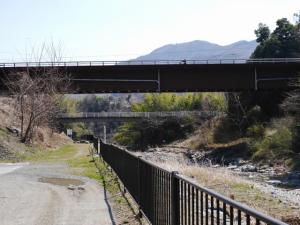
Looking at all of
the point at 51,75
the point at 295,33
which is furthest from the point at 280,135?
the point at 295,33

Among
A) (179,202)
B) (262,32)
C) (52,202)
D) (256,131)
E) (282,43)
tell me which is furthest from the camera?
(262,32)

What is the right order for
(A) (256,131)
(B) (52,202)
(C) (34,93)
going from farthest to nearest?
(A) (256,131) → (C) (34,93) → (B) (52,202)

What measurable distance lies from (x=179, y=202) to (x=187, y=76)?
50.1 metres

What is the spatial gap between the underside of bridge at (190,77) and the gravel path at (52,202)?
3609 cm

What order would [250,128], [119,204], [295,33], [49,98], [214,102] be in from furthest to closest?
1. [214,102]
2. [295,33]
3. [250,128]
4. [49,98]
5. [119,204]

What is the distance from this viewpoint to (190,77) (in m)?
57.0

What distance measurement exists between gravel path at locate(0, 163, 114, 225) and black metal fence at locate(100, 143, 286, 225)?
115cm

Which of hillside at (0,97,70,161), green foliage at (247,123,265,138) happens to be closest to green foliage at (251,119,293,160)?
green foliage at (247,123,265,138)

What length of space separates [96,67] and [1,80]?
34.0 feet

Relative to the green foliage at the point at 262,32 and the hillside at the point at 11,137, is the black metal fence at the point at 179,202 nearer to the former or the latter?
the hillside at the point at 11,137

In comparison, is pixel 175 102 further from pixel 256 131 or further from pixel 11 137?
pixel 11 137

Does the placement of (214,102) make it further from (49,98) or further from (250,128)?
(49,98)

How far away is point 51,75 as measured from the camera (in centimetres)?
5722

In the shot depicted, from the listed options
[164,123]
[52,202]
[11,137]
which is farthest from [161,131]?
[52,202]
